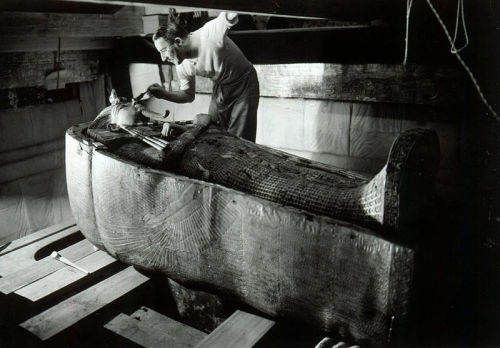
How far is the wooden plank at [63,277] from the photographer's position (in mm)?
2646

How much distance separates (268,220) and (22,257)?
2.24m

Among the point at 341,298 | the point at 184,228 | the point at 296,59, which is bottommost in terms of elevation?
the point at 341,298

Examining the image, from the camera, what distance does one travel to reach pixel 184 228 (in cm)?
222

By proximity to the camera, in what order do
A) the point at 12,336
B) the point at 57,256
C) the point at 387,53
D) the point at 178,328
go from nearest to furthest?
the point at 12,336
the point at 178,328
the point at 57,256
the point at 387,53

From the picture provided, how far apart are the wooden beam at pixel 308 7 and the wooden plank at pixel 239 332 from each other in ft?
5.24

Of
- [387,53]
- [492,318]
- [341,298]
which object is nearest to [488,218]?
[492,318]

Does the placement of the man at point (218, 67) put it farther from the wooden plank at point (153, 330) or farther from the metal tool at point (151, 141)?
the wooden plank at point (153, 330)

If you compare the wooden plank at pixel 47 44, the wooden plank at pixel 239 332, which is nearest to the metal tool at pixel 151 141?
the wooden plank at pixel 239 332

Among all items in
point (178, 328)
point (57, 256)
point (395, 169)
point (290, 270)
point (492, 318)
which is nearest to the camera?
point (395, 169)

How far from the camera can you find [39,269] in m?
2.91

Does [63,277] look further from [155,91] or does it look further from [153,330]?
[155,91]

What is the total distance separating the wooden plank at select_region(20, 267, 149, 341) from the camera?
2.14 m

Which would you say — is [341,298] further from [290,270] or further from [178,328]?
[178,328]

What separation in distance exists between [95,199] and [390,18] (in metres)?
2.69
